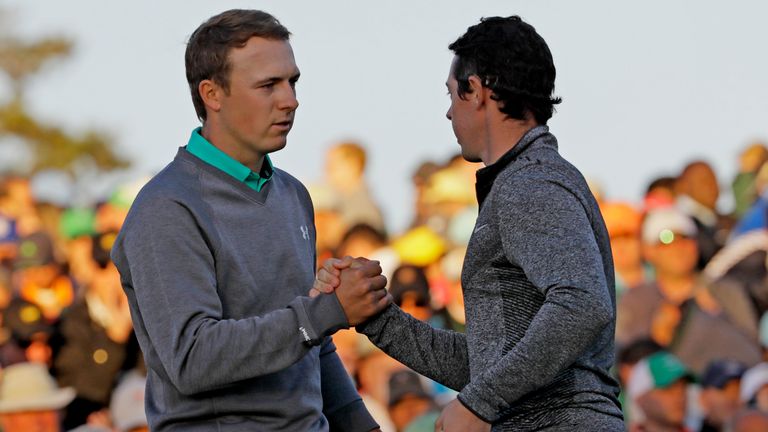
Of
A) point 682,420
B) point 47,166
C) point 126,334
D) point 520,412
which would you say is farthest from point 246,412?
point 47,166

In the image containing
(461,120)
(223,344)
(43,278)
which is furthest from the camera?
(43,278)

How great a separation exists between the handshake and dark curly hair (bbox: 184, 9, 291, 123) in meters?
0.58

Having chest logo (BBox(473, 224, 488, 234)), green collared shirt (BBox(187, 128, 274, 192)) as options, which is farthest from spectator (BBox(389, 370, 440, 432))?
chest logo (BBox(473, 224, 488, 234))

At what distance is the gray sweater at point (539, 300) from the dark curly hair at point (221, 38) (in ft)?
2.41

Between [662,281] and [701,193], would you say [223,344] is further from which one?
[701,193]

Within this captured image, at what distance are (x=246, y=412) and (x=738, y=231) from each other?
708 cm

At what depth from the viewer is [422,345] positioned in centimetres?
516

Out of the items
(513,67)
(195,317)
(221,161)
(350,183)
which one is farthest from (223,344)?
(350,183)

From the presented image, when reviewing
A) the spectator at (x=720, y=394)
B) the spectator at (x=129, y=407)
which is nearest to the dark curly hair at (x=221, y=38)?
the spectator at (x=129, y=407)

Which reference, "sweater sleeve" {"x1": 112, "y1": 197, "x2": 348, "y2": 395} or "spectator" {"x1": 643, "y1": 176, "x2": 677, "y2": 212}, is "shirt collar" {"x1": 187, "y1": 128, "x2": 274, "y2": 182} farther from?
"spectator" {"x1": 643, "y1": 176, "x2": 677, "y2": 212}

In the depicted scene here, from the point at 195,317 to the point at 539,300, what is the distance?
894mm

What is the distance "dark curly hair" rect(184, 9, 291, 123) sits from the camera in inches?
193

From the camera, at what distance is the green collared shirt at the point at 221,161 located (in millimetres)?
4918

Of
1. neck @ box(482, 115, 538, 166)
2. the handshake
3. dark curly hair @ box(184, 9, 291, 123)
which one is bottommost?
the handshake
